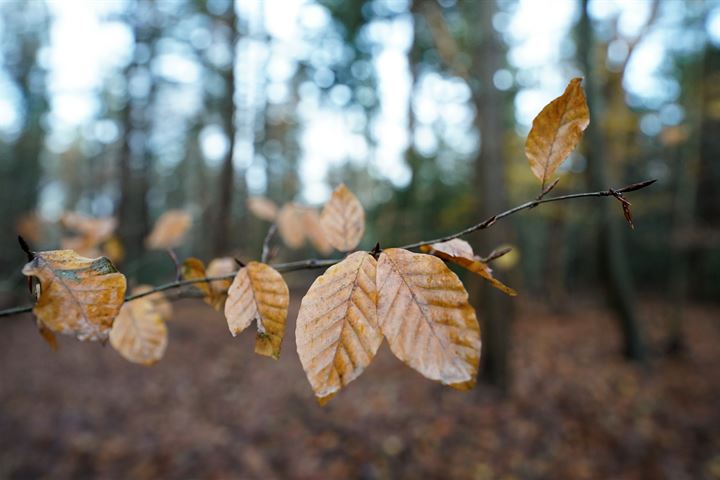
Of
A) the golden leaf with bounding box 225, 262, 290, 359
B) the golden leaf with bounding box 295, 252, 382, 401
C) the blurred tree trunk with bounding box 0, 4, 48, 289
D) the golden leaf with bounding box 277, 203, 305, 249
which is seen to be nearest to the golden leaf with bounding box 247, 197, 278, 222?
the golden leaf with bounding box 277, 203, 305, 249

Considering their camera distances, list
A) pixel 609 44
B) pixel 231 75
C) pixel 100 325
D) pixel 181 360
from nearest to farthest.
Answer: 1. pixel 100 325
2. pixel 181 360
3. pixel 609 44
4. pixel 231 75

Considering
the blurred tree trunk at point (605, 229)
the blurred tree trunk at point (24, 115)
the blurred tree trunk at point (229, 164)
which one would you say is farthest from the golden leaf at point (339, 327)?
the blurred tree trunk at point (24, 115)

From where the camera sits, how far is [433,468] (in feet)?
11.4

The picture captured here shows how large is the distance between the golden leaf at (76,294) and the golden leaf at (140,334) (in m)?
0.30

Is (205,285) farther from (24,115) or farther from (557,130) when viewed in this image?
(24,115)

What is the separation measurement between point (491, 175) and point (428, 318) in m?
4.47

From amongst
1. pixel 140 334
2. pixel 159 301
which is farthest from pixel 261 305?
pixel 159 301

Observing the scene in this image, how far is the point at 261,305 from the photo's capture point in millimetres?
567

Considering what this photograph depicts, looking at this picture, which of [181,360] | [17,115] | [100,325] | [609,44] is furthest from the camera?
[17,115]

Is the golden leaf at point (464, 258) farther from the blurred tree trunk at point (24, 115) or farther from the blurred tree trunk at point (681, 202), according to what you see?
the blurred tree trunk at point (24, 115)

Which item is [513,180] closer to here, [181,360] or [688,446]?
[688,446]

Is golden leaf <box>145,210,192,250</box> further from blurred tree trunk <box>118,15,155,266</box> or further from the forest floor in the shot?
blurred tree trunk <box>118,15,155,266</box>

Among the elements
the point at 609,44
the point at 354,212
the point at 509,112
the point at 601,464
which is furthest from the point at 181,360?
the point at 509,112

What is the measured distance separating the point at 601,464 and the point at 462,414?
4.26 ft
